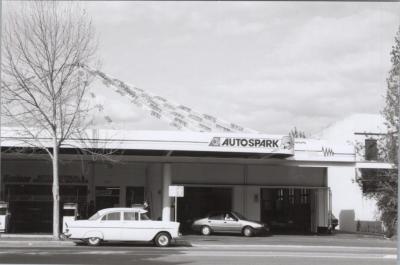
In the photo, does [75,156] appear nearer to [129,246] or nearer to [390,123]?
[129,246]

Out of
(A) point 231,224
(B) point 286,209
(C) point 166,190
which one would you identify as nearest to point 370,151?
(B) point 286,209

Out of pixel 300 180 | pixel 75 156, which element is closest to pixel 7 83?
pixel 75 156

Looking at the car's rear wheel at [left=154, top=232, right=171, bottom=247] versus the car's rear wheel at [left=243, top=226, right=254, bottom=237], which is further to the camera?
the car's rear wheel at [left=243, top=226, right=254, bottom=237]

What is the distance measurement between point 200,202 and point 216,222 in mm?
5915

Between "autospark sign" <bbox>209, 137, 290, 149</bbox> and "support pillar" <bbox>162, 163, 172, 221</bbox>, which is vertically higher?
"autospark sign" <bbox>209, 137, 290, 149</bbox>

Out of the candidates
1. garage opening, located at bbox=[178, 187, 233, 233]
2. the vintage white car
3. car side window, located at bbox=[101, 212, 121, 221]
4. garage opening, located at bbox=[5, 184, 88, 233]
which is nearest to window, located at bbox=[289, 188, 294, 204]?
garage opening, located at bbox=[178, 187, 233, 233]

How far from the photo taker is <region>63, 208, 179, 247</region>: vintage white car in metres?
23.1

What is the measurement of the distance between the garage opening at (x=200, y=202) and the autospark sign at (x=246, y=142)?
6860 mm

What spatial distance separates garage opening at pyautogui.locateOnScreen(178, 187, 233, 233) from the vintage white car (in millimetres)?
12863

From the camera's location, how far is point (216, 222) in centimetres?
3197

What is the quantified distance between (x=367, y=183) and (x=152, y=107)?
16.1 metres

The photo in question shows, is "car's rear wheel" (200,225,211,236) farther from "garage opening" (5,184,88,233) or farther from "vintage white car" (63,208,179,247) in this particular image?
"garage opening" (5,184,88,233)

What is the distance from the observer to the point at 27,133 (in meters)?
28.2

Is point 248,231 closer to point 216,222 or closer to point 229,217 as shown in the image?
point 229,217
